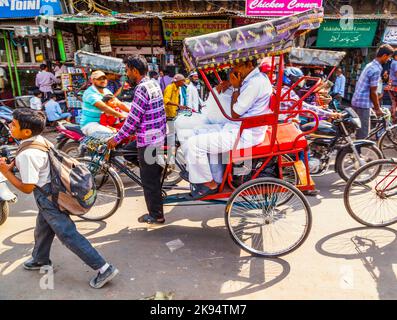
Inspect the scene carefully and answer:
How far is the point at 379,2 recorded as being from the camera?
1083cm

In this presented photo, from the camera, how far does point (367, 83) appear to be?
539 centimetres

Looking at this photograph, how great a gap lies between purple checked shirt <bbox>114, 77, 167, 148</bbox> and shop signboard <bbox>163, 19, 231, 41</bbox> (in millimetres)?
7692

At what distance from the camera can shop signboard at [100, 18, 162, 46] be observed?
35.6ft

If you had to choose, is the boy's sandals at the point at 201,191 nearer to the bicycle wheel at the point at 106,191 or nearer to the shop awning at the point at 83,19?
the bicycle wheel at the point at 106,191

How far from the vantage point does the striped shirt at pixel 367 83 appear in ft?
17.2

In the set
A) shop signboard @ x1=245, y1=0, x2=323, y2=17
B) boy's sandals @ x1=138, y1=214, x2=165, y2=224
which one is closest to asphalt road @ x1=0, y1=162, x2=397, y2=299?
boy's sandals @ x1=138, y1=214, x2=165, y2=224

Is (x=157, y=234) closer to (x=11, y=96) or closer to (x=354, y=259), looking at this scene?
(x=354, y=259)

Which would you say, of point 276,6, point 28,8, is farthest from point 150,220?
point 28,8

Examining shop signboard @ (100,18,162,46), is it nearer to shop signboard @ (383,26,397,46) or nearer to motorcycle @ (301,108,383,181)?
shop signboard @ (383,26,397,46)

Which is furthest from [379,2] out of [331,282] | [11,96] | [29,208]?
[11,96]

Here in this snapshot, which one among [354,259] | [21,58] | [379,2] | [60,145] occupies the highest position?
[379,2]

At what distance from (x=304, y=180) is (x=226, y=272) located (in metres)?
1.22

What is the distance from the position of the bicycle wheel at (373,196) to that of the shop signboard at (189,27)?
7.71 meters

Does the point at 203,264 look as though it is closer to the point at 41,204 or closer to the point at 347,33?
the point at 41,204
